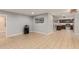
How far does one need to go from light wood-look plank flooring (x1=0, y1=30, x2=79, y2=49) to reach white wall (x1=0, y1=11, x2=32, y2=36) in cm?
16

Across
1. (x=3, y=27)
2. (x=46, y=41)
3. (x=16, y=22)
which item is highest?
(x=16, y=22)

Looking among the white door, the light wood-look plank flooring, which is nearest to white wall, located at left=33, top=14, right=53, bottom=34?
the light wood-look plank flooring

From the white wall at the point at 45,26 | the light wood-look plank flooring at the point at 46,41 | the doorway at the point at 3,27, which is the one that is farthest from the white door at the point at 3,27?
the white wall at the point at 45,26

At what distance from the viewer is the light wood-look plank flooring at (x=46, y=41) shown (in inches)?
92.9

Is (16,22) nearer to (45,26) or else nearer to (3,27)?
(3,27)

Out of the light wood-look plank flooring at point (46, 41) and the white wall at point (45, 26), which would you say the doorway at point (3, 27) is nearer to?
the light wood-look plank flooring at point (46, 41)

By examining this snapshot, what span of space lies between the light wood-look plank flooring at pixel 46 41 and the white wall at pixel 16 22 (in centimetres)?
16

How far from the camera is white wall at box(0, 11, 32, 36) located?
245 cm

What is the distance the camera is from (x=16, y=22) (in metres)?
2.56

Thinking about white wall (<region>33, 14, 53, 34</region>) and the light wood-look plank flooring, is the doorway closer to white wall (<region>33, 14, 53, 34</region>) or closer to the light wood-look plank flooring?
the light wood-look plank flooring

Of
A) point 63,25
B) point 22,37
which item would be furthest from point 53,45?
point 22,37

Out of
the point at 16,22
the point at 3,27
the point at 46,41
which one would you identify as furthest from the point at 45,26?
the point at 3,27

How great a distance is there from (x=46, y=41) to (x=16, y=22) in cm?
87
